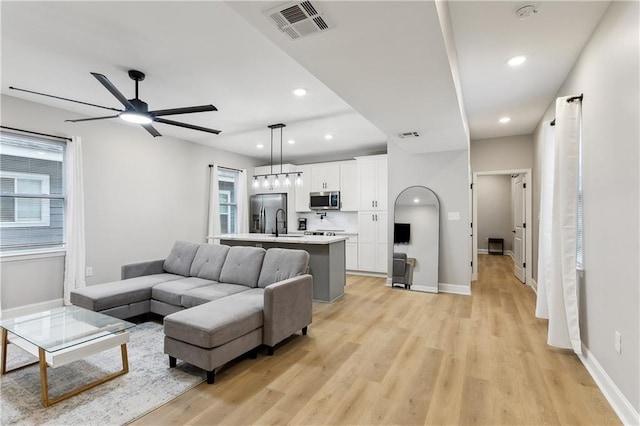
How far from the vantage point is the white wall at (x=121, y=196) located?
3.99m

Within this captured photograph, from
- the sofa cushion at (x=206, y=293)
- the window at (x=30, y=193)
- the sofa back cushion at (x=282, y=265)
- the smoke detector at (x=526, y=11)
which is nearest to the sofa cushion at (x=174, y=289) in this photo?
the sofa cushion at (x=206, y=293)

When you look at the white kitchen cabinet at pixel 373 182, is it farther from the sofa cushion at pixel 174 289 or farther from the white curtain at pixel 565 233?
the sofa cushion at pixel 174 289

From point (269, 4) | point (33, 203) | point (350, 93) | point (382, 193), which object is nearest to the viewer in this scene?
point (269, 4)

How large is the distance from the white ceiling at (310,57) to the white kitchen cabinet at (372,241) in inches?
85.1

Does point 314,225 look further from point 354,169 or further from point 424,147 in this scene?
point 424,147

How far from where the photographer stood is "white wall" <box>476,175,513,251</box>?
930 cm

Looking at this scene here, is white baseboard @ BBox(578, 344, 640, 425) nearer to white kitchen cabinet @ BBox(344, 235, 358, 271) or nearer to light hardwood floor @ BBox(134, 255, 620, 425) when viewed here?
light hardwood floor @ BBox(134, 255, 620, 425)

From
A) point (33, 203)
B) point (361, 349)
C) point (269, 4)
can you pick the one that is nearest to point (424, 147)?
point (361, 349)

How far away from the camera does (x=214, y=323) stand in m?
2.39

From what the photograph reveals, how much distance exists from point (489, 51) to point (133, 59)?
3.36 metres

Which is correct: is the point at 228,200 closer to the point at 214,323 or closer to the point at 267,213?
the point at 267,213

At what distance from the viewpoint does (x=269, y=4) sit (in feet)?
5.03

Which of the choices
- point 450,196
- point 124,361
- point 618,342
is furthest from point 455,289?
point 124,361

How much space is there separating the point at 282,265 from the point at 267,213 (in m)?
3.91
